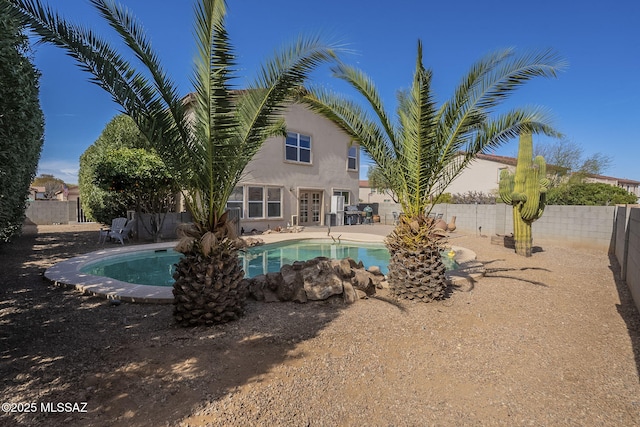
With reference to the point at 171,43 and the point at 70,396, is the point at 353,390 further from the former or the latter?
the point at 171,43

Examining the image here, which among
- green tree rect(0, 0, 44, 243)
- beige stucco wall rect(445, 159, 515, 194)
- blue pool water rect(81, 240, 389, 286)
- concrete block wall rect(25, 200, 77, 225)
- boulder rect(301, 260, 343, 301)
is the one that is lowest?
blue pool water rect(81, 240, 389, 286)

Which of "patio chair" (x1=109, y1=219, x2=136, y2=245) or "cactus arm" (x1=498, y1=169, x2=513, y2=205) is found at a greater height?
"cactus arm" (x1=498, y1=169, x2=513, y2=205)

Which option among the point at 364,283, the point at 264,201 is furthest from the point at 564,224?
the point at 264,201

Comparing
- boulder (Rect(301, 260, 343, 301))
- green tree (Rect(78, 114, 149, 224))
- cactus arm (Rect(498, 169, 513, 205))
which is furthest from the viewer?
green tree (Rect(78, 114, 149, 224))

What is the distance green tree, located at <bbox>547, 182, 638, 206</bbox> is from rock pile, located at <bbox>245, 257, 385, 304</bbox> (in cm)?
1618

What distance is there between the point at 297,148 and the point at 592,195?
16085 millimetres

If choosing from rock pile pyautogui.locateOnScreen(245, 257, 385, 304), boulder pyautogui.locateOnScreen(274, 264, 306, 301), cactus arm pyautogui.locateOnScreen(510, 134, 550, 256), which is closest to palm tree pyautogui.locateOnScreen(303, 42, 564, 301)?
rock pile pyautogui.locateOnScreen(245, 257, 385, 304)

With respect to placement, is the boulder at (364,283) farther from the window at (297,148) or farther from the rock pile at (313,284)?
the window at (297,148)

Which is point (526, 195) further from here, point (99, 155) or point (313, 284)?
point (99, 155)

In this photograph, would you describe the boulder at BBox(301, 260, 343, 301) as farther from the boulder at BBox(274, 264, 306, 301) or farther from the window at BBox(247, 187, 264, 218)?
the window at BBox(247, 187, 264, 218)

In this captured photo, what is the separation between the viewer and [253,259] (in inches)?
431

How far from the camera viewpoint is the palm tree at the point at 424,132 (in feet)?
17.9

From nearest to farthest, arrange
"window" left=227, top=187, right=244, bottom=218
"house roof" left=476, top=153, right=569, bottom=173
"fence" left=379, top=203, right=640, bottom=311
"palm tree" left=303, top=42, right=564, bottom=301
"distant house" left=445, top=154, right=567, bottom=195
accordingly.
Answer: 1. "palm tree" left=303, top=42, right=564, bottom=301
2. "fence" left=379, top=203, right=640, bottom=311
3. "window" left=227, top=187, right=244, bottom=218
4. "house roof" left=476, top=153, right=569, bottom=173
5. "distant house" left=445, top=154, right=567, bottom=195

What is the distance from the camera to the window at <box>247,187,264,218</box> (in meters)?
17.5
